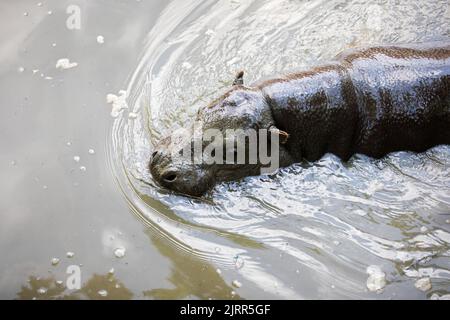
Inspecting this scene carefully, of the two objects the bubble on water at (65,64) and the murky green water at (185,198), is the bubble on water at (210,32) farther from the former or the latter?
the bubble on water at (65,64)

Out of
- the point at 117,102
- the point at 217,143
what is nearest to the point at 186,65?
the point at 117,102

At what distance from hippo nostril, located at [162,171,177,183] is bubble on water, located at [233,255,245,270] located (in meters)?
0.94

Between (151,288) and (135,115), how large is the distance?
2112 millimetres

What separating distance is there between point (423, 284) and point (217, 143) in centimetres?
223

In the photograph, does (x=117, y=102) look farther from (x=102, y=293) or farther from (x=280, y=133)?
(x=102, y=293)

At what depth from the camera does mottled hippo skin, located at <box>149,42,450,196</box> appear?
5.52 meters

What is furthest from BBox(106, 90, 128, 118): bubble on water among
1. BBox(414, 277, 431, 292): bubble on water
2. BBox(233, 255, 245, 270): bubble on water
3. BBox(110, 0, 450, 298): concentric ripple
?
BBox(414, 277, 431, 292): bubble on water

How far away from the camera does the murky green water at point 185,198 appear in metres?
5.23

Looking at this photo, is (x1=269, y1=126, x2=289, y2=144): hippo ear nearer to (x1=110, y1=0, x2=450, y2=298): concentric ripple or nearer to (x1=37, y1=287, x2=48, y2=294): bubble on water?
(x1=110, y1=0, x2=450, y2=298): concentric ripple

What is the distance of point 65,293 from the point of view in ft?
16.7

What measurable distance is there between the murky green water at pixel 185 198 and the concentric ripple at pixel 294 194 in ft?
0.05
